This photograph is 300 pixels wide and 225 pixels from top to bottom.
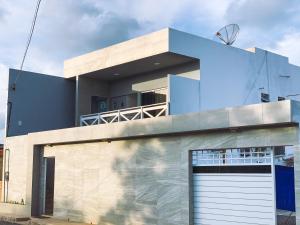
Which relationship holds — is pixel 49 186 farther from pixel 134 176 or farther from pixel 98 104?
pixel 134 176

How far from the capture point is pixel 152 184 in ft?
46.4

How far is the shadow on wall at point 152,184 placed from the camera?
521 inches

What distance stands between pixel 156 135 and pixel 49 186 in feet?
25.7

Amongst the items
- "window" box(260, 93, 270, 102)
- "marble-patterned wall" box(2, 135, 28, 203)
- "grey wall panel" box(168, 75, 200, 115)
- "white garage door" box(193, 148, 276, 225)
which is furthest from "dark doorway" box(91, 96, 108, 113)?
"white garage door" box(193, 148, 276, 225)

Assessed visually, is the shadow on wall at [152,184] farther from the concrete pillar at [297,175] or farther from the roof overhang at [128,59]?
the roof overhang at [128,59]

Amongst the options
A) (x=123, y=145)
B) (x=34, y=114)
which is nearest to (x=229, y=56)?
(x=123, y=145)

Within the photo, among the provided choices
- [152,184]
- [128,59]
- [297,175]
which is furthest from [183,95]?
[297,175]

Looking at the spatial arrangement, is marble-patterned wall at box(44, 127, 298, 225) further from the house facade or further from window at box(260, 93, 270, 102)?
window at box(260, 93, 270, 102)

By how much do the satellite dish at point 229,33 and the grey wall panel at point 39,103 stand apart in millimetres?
8451

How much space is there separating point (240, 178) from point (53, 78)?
1438cm

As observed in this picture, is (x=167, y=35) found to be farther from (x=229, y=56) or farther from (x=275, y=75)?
(x=275, y=75)

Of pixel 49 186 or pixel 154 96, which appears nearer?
pixel 49 186

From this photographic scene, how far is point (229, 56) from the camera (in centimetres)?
1995

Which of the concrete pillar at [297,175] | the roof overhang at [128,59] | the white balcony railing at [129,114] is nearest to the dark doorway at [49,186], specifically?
the white balcony railing at [129,114]
